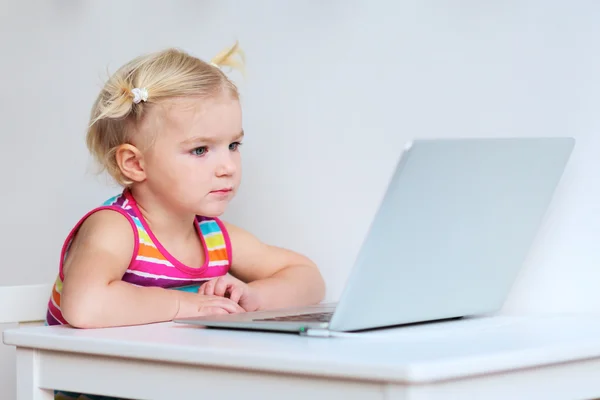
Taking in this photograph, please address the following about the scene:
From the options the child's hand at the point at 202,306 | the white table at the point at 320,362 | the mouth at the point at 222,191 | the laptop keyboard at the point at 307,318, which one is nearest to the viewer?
the white table at the point at 320,362

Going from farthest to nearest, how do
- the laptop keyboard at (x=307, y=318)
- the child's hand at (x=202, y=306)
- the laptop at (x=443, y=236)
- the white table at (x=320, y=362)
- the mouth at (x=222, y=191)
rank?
the mouth at (x=222, y=191), the child's hand at (x=202, y=306), the laptop keyboard at (x=307, y=318), the laptop at (x=443, y=236), the white table at (x=320, y=362)

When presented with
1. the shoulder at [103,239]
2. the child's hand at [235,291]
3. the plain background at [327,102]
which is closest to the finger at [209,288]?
the child's hand at [235,291]

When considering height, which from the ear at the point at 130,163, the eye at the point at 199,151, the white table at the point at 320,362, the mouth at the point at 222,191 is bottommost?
the white table at the point at 320,362

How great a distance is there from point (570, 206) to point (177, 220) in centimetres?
53

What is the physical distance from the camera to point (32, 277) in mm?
1748

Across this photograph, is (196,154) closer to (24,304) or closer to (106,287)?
(106,287)

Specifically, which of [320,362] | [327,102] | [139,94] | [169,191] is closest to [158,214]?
[169,191]

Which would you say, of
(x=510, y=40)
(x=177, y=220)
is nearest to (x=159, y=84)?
(x=177, y=220)

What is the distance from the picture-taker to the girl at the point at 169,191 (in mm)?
1112

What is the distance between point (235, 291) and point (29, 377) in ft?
1.00

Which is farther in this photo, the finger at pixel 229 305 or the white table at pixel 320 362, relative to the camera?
the finger at pixel 229 305

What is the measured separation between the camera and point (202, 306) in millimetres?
1066

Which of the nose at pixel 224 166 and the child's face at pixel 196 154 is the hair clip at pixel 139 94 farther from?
the nose at pixel 224 166

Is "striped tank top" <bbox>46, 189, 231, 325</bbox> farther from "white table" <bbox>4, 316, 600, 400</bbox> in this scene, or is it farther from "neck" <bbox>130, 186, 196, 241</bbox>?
"white table" <bbox>4, 316, 600, 400</bbox>
